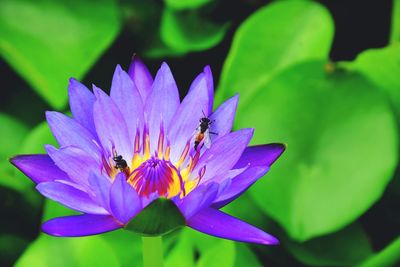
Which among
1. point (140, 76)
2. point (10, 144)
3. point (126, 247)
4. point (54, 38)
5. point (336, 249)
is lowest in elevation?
point (336, 249)

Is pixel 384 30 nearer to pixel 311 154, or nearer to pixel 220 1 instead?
pixel 220 1

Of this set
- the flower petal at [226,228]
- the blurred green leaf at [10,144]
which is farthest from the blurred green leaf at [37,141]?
the flower petal at [226,228]

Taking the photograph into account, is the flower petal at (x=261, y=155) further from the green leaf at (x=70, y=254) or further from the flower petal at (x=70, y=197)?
the green leaf at (x=70, y=254)

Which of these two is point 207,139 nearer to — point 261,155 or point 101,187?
point 261,155

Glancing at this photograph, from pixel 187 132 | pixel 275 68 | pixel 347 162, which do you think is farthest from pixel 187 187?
pixel 275 68

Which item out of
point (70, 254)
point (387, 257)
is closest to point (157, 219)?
point (70, 254)

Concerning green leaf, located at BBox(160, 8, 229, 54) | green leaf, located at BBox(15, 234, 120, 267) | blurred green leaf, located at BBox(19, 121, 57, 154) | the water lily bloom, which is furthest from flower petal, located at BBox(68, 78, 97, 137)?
green leaf, located at BBox(160, 8, 229, 54)
